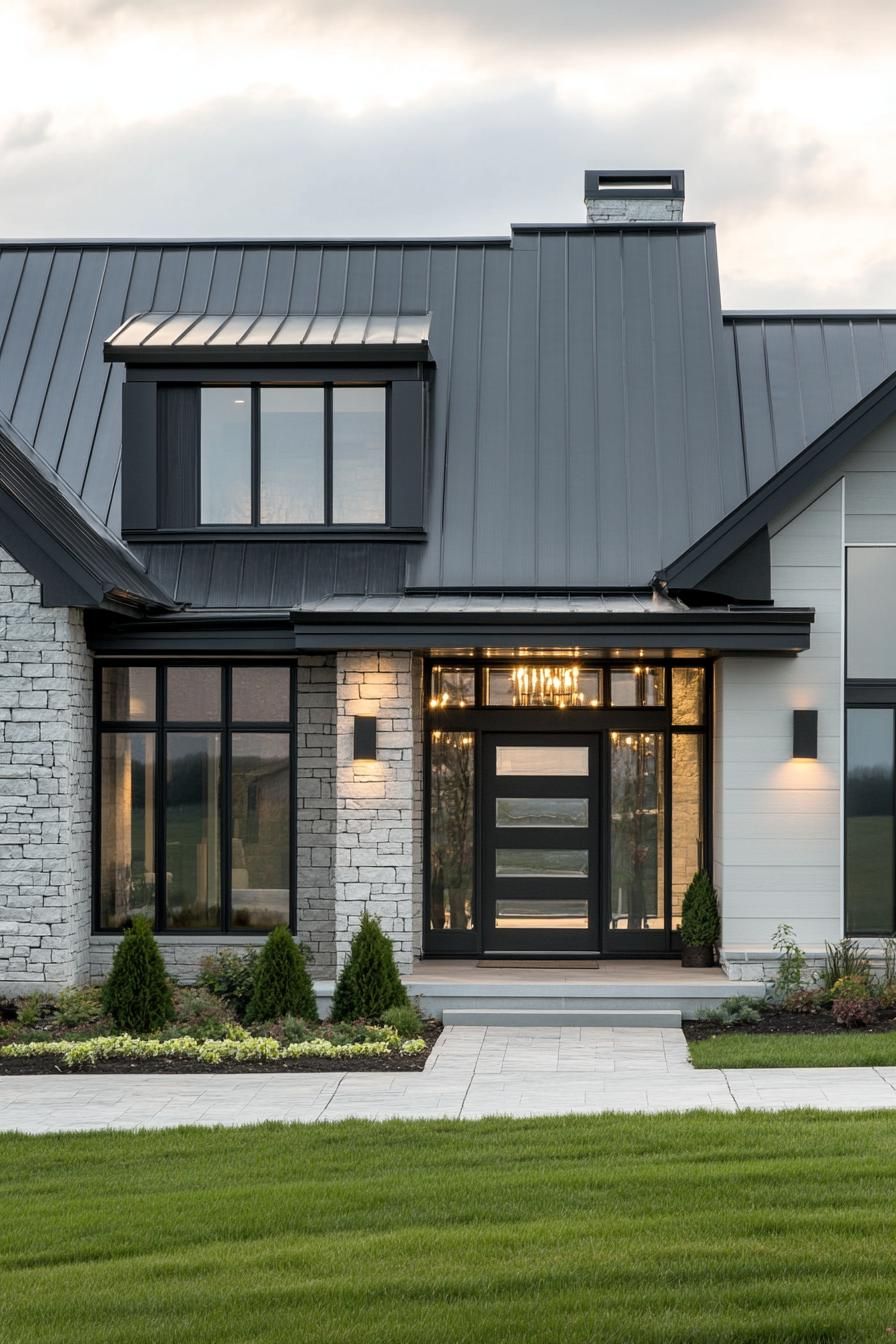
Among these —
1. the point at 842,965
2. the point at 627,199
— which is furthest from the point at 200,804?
the point at 627,199

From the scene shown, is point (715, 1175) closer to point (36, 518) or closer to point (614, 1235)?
point (614, 1235)

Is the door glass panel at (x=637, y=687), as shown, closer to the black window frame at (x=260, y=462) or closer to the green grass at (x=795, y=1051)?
the black window frame at (x=260, y=462)

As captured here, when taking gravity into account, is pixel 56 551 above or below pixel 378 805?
above

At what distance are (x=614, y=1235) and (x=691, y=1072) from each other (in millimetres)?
4931

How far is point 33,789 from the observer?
1418 cm

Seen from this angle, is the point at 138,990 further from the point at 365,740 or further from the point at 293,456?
the point at 293,456

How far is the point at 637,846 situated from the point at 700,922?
1218mm

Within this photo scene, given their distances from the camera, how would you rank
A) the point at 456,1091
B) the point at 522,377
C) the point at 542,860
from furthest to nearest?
the point at 522,377 < the point at 542,860 < the point at 456,1091

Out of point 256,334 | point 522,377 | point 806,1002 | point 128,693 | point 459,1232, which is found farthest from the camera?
point 522,377

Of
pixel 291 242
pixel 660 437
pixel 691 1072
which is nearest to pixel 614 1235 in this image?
pixel 691 1072

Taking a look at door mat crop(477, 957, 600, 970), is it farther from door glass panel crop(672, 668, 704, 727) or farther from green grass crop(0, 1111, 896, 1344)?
green grass crop(0, 1111, 896, 1344)

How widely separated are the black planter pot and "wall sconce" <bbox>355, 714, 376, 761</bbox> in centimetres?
367

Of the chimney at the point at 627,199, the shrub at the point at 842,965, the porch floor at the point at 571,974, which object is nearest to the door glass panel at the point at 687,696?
the porch floor at the point at 571,974

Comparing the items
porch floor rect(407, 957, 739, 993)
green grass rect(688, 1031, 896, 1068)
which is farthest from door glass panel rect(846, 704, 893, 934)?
green grass rect(688, 1031, 896, 1068)
